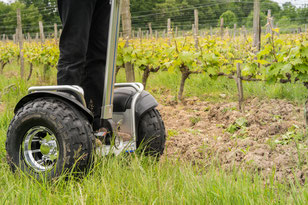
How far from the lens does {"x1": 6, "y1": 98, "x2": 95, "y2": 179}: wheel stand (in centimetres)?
175

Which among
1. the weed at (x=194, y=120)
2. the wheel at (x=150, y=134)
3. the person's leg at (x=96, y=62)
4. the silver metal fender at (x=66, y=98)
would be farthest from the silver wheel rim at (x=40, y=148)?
the weed at (x=194, y=120)

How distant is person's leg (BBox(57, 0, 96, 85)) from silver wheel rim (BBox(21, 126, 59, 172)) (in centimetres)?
32

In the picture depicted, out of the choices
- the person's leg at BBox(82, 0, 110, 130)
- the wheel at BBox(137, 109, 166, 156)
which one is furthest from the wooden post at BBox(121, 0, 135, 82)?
the wheel at BBox(137, 109, 166, 156)

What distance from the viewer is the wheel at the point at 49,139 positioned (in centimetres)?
175

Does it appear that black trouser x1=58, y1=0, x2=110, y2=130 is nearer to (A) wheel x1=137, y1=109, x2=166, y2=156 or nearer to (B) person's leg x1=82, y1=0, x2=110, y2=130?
(B) person's leg x1=82, y1=0, x2=110, y2=130

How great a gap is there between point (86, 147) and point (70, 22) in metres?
0.71

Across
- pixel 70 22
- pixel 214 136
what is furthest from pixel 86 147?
pixel 214 136

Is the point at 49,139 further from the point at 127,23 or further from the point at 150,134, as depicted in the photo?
the point at 127,23

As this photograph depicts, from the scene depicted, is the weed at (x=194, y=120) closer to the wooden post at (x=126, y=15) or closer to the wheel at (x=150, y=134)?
the wooden post at (x=126, y=15)

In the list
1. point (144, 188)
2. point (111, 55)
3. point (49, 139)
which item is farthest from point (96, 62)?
point (144, 188)

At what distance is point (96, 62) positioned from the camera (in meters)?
2.26

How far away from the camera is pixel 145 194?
61.4 inches

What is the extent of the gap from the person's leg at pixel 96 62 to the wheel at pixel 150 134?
305 mm

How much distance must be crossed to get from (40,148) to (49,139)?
0.08m
